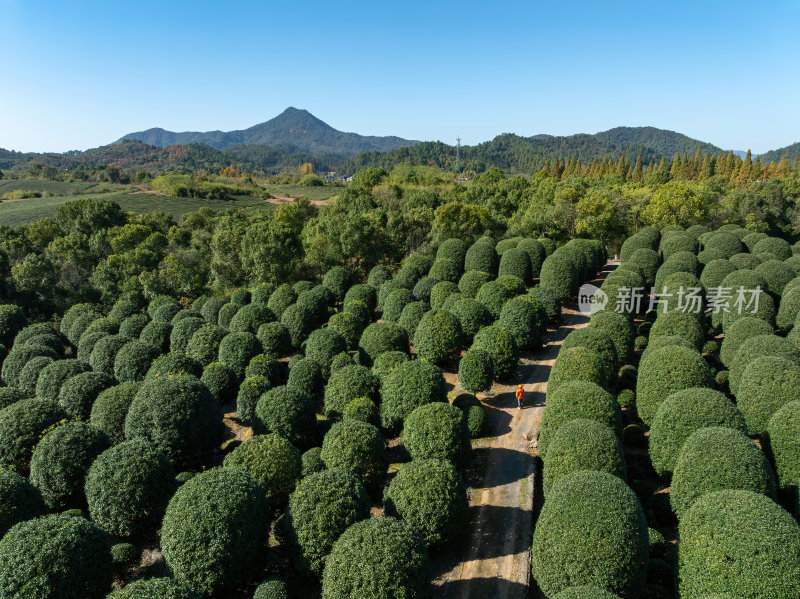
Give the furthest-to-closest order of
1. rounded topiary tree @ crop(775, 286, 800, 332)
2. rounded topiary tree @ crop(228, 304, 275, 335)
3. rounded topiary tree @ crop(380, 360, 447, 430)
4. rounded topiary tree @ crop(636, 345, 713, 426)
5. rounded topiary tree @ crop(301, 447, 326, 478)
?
rounded topiary tree @ crop(228, 304, 275, 335) → rounded topiary tree @ crop(775, 286, 800, 332) → rounded topiary tree @ crop(380, 360, 447, 430) → rounded topiary tree @ crop(636, 345, 713, 426) → rounded topiary tree @ crop(301, 447, 326, 478)

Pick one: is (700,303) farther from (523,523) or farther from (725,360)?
(523,523)

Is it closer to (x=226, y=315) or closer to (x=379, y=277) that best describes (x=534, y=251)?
(x=379, y=277)

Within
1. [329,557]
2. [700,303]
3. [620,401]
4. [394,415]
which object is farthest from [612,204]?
[329,557]

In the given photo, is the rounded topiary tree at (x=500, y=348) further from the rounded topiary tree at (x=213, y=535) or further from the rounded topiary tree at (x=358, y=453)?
the rounded topiary tree at (x=213, y=535)

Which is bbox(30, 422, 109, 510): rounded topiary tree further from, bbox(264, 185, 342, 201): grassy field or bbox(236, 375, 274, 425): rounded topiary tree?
bbox(264, 185, 342, 201): grassy field

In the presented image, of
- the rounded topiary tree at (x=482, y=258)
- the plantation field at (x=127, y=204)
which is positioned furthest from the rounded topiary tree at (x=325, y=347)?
the plantation field at (x=127, y=204)

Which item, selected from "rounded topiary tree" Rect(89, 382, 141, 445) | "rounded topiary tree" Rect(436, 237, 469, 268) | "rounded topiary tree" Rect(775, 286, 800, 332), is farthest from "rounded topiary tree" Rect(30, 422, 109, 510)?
"rounded topiary tree" Rect(775, 286, 800, 332)
